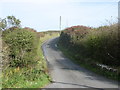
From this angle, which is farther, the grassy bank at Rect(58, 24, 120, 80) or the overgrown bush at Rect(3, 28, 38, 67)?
the overgrown bush at Rect(3, 28, 38, 67)

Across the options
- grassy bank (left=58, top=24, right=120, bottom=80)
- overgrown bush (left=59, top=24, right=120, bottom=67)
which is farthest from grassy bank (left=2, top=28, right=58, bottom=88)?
overgrown bush (left=59, top=24, right=120, bottom=67)

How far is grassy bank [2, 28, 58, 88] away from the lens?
51.2 ft

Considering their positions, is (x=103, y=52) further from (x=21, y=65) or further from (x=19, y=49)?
(x=19, y=49)

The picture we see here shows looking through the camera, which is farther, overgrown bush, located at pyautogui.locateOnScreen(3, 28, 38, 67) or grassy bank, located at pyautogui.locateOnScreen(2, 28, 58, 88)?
overgrown bush, located at pyautogui.locateOnScreen(3, 28, 38, 67)

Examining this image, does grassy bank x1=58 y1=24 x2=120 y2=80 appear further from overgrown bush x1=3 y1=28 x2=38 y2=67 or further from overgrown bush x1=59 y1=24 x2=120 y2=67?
overgrown bush x1=3 y1=28 x2=38 y2=67

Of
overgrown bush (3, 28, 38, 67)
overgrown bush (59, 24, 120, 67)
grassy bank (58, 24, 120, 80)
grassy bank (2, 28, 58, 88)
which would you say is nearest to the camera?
grassy bank (2, 28, 58, 88)

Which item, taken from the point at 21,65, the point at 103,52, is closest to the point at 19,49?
the point at 21,65

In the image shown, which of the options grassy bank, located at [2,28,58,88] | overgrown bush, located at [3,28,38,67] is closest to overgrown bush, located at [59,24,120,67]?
grassy bank, located at [2,28,58,88]

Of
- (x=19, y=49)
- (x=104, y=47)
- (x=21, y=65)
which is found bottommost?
(x=21, y=65)

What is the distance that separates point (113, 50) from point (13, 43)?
31.9 feet

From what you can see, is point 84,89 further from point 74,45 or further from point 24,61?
point 74,45

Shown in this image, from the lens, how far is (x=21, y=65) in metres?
22.4

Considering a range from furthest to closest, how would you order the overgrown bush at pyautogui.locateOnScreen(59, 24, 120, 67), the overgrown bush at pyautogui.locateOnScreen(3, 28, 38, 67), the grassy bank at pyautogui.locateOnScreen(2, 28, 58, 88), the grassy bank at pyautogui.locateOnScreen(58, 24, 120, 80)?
1. the overgrown bush at pyautogui.locateOnScreen(3, 28, 38, 67)
2. the overgrown bush at pyautogui.locateOnScreen(59, 24, 120, 67)
3. the grassy bank at pyautogui.locateOnScreen(58, 24, 120, 80)
4. the grassy bank at pyautogui.locateOnScreen(2, 28, 58, 88)

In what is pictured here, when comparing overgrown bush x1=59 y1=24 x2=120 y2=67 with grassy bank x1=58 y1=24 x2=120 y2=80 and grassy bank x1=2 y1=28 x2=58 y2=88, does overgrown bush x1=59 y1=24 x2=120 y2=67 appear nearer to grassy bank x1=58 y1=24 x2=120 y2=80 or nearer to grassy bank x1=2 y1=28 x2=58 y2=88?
grassy bank x1=58 y1=24 x2=120 y2=80
